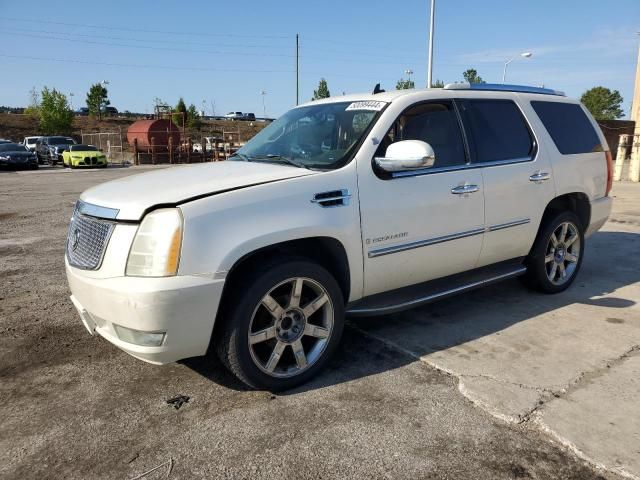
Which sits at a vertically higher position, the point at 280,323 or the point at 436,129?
the point at 436,129

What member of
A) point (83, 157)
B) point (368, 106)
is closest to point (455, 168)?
point (368, 106)

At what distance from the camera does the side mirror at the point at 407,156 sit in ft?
10.7

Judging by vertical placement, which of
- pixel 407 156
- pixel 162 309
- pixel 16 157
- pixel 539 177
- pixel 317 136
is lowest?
pixel 162 309

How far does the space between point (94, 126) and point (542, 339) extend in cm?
7222

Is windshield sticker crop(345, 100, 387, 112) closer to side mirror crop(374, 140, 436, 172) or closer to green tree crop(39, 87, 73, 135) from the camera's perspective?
side mirror crop(374, 140, 436, 172)

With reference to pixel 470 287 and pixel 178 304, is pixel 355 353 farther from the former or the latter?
pixel 178 304

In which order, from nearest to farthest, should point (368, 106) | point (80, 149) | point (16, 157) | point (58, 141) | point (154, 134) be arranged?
point (368, 106) → point (16, 157) → point (80, 149) → point (58, 141) → point (154, 134)

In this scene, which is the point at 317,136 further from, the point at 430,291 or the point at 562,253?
the point at 562,253

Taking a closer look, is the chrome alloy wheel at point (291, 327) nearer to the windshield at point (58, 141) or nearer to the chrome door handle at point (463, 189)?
the chrome door handle at point (463, 189)

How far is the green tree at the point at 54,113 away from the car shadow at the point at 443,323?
56.6m

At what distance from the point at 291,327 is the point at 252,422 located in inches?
24.3

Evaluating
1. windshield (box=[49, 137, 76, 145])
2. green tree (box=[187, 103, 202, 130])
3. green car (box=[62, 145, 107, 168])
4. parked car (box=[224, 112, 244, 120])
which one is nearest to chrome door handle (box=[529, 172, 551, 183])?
green car (box=[62, 145, 107, 168])

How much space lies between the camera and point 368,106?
12.3 feet

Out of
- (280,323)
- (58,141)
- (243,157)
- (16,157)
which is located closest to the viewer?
(280,323)
